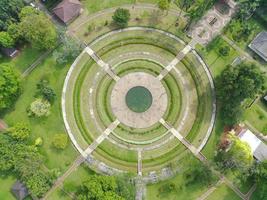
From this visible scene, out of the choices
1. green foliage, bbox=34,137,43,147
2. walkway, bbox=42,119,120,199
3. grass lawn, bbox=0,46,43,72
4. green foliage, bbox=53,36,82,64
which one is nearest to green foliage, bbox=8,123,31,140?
green foliage, bbox=34,137,43,147

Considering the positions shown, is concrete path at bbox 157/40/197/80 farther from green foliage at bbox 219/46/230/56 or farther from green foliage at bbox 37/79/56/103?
green foliage at bbox 37/79/56/103

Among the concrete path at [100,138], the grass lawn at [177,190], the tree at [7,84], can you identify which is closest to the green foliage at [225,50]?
the concrete path at [100,138]

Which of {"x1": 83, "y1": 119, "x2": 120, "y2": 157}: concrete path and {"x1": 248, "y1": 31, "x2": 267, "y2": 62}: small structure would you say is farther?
{"x1": 248, "y1": 31, "x2": 267, "y2": 62}: small structure

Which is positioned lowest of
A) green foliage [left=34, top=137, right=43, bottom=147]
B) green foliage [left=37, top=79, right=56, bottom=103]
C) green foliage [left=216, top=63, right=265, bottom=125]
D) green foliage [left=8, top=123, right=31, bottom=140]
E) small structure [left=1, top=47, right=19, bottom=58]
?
green foliage [left=216, top=63, right=265, bottom=125]

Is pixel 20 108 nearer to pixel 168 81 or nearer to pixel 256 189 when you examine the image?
pixel 168 81

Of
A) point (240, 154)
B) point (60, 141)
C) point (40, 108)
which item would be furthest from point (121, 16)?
point (240, 154)

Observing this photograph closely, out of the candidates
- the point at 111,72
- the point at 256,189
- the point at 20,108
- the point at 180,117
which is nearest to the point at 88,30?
the point at 111,72

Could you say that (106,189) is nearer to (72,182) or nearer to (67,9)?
(72,182)
